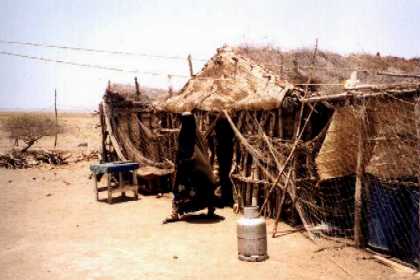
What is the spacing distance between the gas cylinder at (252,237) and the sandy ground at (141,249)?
0.16 meters

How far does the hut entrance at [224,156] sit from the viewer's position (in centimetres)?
1215

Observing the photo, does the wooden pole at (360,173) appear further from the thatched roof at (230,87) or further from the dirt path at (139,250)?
the thatched roof at (230,87)

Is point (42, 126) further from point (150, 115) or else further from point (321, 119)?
point (321, 119)

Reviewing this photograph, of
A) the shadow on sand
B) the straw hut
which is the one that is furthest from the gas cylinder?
the shadow on sand

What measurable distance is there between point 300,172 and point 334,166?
5.51 ft

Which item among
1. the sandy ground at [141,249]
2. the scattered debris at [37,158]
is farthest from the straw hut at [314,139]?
the scattered debris at [37,158]

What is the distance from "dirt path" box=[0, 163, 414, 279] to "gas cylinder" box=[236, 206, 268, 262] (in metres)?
0.17

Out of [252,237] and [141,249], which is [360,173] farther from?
[141,249]

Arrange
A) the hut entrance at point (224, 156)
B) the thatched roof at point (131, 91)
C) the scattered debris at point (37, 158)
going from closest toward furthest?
the hut entrance at point (224, 156)
the thatched roof at point (131, 91)
the scattered debris at point (37, 158)

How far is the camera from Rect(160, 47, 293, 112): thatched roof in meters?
10.2

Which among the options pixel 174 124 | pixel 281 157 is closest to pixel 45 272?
pixel 281 157

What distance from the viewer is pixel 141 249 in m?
8.38

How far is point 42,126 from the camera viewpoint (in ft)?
122

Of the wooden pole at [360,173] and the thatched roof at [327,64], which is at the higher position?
the thatched roof at [327,64]
